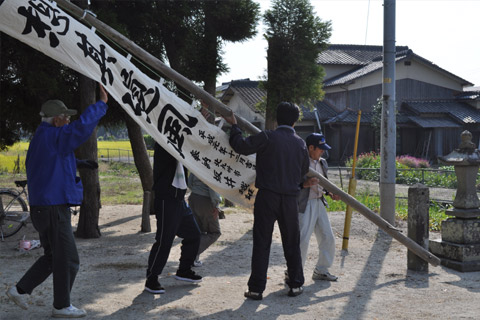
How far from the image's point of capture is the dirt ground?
5145mm

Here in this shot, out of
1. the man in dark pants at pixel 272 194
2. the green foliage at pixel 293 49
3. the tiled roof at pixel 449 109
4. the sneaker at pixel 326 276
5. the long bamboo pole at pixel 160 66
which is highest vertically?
the tiled roof at pixel 449 109

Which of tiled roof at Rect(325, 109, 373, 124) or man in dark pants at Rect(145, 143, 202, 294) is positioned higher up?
tiled roof at Rect(325, 109, 373, 124)

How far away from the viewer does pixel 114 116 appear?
39.1 ft

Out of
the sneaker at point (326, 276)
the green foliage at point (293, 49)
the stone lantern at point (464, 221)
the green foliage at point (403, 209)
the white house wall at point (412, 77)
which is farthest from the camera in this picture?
the white house wall at point (412, 77)

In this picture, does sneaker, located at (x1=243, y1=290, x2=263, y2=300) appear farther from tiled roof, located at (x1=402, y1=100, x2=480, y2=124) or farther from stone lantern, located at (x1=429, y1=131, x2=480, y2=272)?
tiled roof, located at (x1=402, y1=100, x2=480, y2=124)

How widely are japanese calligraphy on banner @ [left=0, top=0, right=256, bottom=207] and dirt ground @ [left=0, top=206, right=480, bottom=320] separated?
4.31 feet

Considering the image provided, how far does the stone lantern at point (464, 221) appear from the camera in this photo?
726 centimetres

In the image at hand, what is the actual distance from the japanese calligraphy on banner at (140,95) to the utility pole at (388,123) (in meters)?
4.45

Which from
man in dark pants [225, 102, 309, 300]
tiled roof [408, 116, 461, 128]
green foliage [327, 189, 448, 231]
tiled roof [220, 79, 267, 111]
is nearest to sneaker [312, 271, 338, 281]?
man in dark pants [225, 102, 309, 300]

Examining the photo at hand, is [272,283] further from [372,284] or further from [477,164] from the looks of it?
[477,164]

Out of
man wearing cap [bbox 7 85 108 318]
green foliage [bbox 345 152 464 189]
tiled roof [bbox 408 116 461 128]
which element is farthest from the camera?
tiled roof [bbox 408 116 461 128]

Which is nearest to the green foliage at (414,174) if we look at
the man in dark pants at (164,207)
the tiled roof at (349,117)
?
the tiled roof at (349,117)

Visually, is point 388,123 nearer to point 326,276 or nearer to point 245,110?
point 326,276

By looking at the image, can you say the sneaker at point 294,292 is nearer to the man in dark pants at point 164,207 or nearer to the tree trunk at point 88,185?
the man in dark pants at point 164,207
